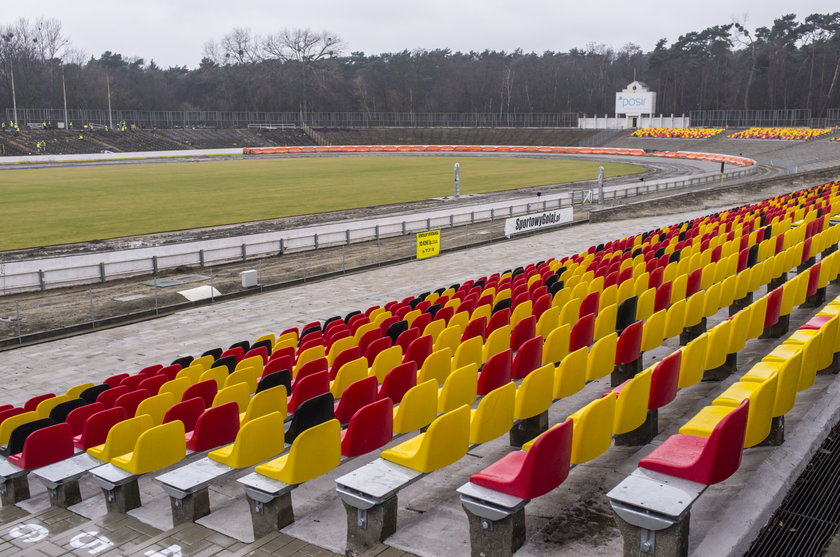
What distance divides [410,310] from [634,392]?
8.38 meters

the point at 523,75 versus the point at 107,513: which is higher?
the point at 523,75

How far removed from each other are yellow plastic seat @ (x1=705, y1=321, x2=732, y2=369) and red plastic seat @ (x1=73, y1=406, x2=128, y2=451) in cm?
667

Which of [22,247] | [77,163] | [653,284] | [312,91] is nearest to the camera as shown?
[653,284]

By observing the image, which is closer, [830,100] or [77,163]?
[77,163]

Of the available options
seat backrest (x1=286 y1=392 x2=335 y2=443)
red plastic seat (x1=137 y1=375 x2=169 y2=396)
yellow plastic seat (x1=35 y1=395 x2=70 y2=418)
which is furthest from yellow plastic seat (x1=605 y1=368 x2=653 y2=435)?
yellow plastic seat (x1=35 y1=395 x2=70 y2=418)

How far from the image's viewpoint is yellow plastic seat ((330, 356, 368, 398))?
29.3ft

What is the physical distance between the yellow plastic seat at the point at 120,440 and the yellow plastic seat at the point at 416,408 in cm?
257

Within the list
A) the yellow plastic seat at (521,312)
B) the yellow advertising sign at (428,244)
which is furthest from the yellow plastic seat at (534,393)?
the yellow advertising sign at (428,244)

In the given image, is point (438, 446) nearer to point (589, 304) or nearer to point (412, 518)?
point (412, 518)

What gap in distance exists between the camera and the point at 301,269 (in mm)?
24594

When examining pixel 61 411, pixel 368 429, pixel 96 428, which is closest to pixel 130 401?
pixel 61 411

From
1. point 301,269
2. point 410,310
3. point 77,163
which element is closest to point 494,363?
point 410,310

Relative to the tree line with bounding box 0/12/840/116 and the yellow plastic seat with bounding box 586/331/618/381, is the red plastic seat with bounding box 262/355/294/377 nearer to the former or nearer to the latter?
the yellow plastic seat with bounding box 586/331/618/381

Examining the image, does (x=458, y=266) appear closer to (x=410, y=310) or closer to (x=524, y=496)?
(x=410, y=310)
